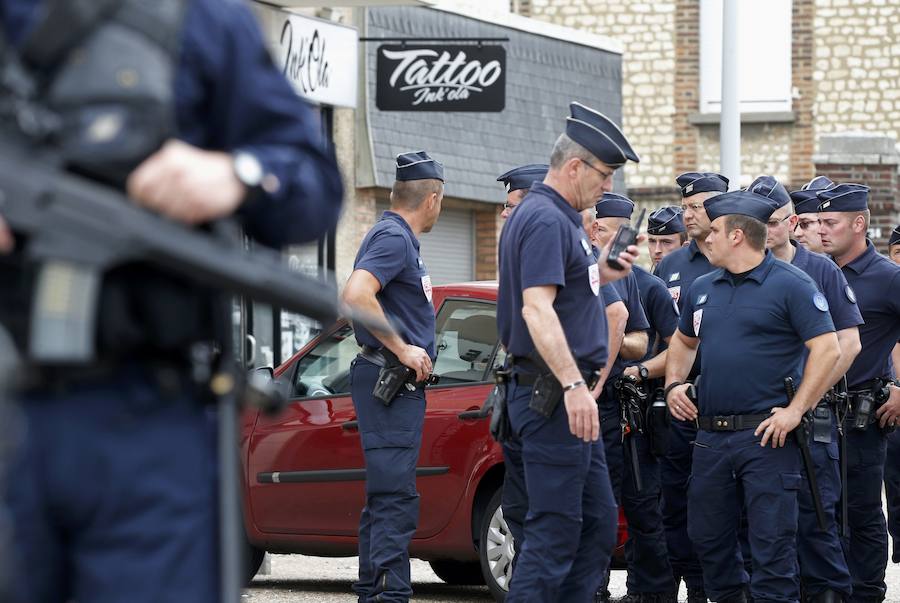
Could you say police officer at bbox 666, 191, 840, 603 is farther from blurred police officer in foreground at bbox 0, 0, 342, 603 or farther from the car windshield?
blurred police officer in foreground at bbox 0, 0, 342, 603

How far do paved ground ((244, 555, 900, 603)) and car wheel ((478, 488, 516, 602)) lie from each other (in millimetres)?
720

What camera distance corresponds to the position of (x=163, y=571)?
2676 mm

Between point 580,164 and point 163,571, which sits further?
point 580,164

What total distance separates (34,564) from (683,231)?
825 cm

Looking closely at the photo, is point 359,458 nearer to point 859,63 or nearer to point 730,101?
point 730,101

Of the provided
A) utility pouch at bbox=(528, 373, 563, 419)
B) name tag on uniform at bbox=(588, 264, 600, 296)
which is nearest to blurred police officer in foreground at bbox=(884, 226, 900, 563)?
name tag on uniform at bbox=(588, 264, 600, 296)

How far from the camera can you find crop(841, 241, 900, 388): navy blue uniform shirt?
29.0ft

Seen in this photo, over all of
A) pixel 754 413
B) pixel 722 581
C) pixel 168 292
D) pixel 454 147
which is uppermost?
pixel 454 147

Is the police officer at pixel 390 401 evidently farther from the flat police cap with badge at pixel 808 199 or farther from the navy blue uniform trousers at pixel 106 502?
the navy blue uniform trousers at pixel 106 502

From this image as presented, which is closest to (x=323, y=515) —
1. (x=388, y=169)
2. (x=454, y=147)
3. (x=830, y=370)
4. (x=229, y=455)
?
(x=830, y=370)

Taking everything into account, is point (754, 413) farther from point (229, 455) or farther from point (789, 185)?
point (789, 185)

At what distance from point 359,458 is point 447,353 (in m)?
0.72

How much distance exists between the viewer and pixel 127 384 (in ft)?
8.94

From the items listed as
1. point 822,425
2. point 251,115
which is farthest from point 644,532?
point 251,115
